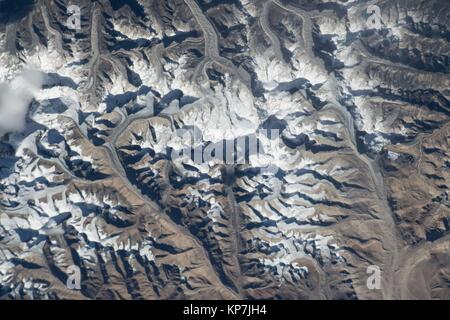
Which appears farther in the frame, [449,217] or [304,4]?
[304,4]

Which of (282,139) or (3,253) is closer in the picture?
(3,253)

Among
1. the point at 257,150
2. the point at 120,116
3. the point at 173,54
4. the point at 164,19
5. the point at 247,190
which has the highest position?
the point at 164,19

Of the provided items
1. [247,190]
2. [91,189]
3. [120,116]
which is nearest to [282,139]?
[247,190]

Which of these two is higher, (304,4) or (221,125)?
(304,4)

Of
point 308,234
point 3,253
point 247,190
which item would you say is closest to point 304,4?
point 247,190

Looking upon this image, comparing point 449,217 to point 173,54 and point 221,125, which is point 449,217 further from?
point 173,54

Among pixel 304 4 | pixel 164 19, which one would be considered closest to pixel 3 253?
pixel 164 19

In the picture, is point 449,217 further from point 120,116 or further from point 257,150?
point 120,116

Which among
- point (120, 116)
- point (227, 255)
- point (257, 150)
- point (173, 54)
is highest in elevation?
point (173, 54)

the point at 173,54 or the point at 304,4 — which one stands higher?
the point at 304,4
